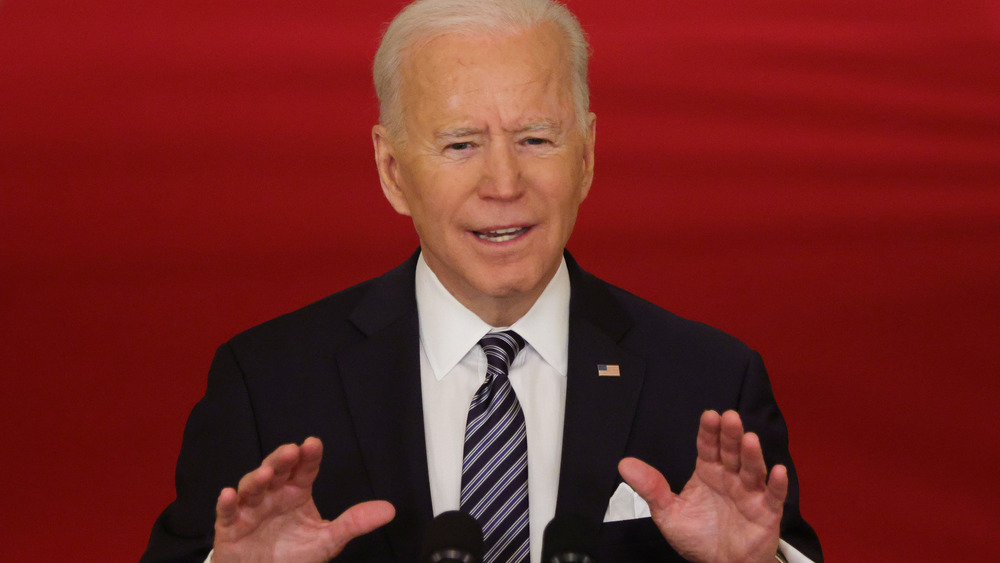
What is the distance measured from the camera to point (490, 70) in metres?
1.89

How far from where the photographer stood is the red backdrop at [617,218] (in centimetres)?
279

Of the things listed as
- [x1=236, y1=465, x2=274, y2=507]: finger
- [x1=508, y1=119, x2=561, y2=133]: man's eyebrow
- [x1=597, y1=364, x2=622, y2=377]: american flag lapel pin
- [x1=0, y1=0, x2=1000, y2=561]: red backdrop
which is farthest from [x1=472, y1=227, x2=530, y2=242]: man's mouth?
[x1=0, y1=0, x2=1000, y2=561]: red backdrop

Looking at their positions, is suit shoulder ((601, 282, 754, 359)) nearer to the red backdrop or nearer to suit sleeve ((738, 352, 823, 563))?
suit sleeve ((738, 352, 823, 563))

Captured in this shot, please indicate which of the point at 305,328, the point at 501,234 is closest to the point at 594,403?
the point at 501,234

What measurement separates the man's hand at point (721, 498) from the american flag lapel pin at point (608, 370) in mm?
376

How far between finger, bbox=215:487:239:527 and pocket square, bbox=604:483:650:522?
697 mm

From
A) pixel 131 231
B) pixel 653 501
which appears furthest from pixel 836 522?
pixel 131 231

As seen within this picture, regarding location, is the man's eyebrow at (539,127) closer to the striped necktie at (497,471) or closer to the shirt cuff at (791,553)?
the striped necktie at (497,471)

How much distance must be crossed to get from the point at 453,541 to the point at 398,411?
0.68 metres

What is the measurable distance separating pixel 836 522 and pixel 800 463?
0.62 feet

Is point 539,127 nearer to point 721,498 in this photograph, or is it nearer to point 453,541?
point 721,498

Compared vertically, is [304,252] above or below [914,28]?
below

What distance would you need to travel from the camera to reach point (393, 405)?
197 cm

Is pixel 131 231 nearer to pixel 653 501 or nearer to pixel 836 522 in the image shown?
pixel 653 501
